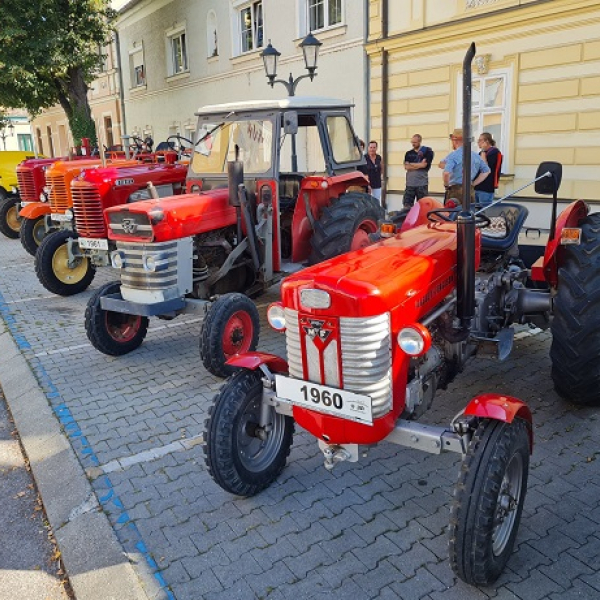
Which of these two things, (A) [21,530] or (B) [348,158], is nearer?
(A) [21,530]

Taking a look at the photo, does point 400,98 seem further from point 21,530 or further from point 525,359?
point 21,530

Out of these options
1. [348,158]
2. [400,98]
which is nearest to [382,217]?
[348,158]

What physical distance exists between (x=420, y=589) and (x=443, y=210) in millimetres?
2168

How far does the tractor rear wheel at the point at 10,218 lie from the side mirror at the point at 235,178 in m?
9.44

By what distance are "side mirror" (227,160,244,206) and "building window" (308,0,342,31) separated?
32.7 feet

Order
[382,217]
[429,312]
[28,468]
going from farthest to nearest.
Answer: [382,217] < [28,468] < [429,312]

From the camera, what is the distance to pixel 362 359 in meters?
2.63

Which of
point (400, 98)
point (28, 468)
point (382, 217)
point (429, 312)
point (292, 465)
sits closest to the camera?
point (429, 312)

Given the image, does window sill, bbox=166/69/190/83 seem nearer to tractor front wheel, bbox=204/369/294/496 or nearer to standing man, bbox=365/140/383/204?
standing man, bbox=365/140/383/204

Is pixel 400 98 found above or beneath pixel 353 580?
above

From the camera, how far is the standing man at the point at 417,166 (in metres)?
10.4

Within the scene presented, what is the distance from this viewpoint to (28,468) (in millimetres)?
3850

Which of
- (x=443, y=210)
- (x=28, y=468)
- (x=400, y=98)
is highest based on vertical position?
(x=400, y=98)

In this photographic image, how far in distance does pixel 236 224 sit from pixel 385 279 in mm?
2960
